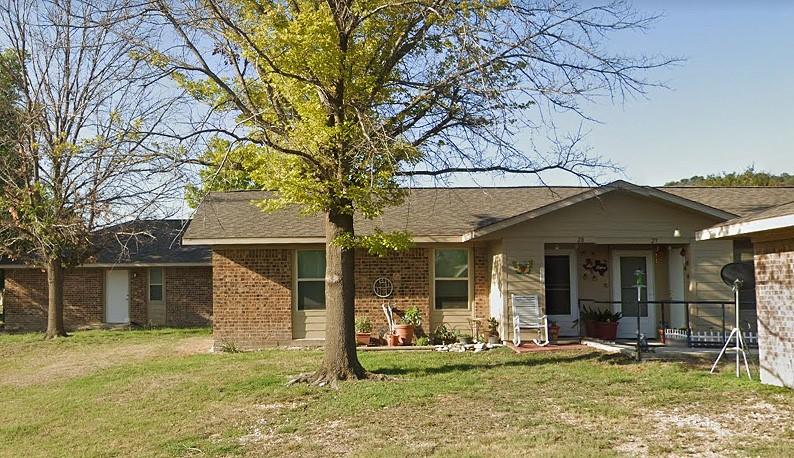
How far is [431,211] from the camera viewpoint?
715 inches

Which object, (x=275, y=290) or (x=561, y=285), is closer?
(x=561, y=285)

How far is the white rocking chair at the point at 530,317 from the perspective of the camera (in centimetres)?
1470

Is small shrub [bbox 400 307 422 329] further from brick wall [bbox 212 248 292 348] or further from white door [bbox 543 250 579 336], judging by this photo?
white door [bbox 543 250 579 336]

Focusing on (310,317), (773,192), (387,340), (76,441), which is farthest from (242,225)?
(773,192)

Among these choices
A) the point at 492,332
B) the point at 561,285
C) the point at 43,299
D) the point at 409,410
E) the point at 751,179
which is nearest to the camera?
the point at 409,410

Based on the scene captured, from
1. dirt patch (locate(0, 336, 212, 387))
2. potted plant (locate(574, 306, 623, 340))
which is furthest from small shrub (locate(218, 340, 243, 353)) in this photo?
potted plant (locate(574, 306, 623, 340))

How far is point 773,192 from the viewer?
20094mm

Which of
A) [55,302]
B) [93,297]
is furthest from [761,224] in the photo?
[93,297]

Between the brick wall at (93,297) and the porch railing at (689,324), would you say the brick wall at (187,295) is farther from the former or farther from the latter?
the porch railing at (689,324)

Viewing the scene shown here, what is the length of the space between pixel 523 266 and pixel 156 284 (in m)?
15.5

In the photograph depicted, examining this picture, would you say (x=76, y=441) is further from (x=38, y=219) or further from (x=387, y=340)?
(x=38, y=219)

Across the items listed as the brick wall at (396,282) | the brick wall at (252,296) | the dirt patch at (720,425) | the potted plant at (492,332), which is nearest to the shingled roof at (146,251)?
the brick wall at (252,296)

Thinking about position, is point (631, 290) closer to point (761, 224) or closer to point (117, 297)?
point (761, 224)

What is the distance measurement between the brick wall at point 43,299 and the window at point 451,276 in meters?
14.1
